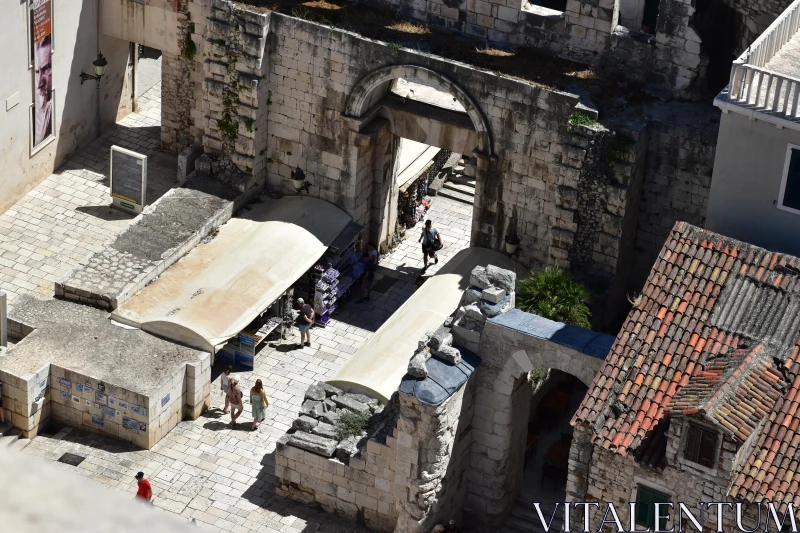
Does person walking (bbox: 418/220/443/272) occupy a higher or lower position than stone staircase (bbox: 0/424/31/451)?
higher

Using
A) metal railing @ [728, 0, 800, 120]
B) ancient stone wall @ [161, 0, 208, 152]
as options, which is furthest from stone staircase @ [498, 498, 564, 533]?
ancient stone wall @ [161, 0, 208, 152]

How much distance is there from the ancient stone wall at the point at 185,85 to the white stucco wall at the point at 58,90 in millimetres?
2158

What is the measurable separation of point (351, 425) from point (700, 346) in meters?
8.66

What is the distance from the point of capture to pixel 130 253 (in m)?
31.2

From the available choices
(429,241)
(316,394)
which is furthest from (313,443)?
(429,241)

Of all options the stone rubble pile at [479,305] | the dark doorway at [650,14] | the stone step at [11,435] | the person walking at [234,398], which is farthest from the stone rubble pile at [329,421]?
the dark doorway at [650,14]

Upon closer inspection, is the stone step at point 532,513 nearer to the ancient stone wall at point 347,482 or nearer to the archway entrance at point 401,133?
the ancient stone wall at point 347,482

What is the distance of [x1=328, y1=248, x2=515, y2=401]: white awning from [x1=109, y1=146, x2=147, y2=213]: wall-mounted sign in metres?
8.97

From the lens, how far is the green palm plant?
2812 cm

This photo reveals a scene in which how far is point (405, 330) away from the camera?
2850 centimetres

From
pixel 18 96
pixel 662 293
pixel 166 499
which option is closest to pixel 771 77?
pixel 662 293

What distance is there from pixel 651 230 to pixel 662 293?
10041 millimetres

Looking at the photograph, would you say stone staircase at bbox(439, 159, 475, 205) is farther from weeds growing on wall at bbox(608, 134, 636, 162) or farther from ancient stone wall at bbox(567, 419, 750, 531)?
ancient stone wall at bbox(567, 419, 750, 531)

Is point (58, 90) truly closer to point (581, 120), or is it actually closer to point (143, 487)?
point (143, 487)
